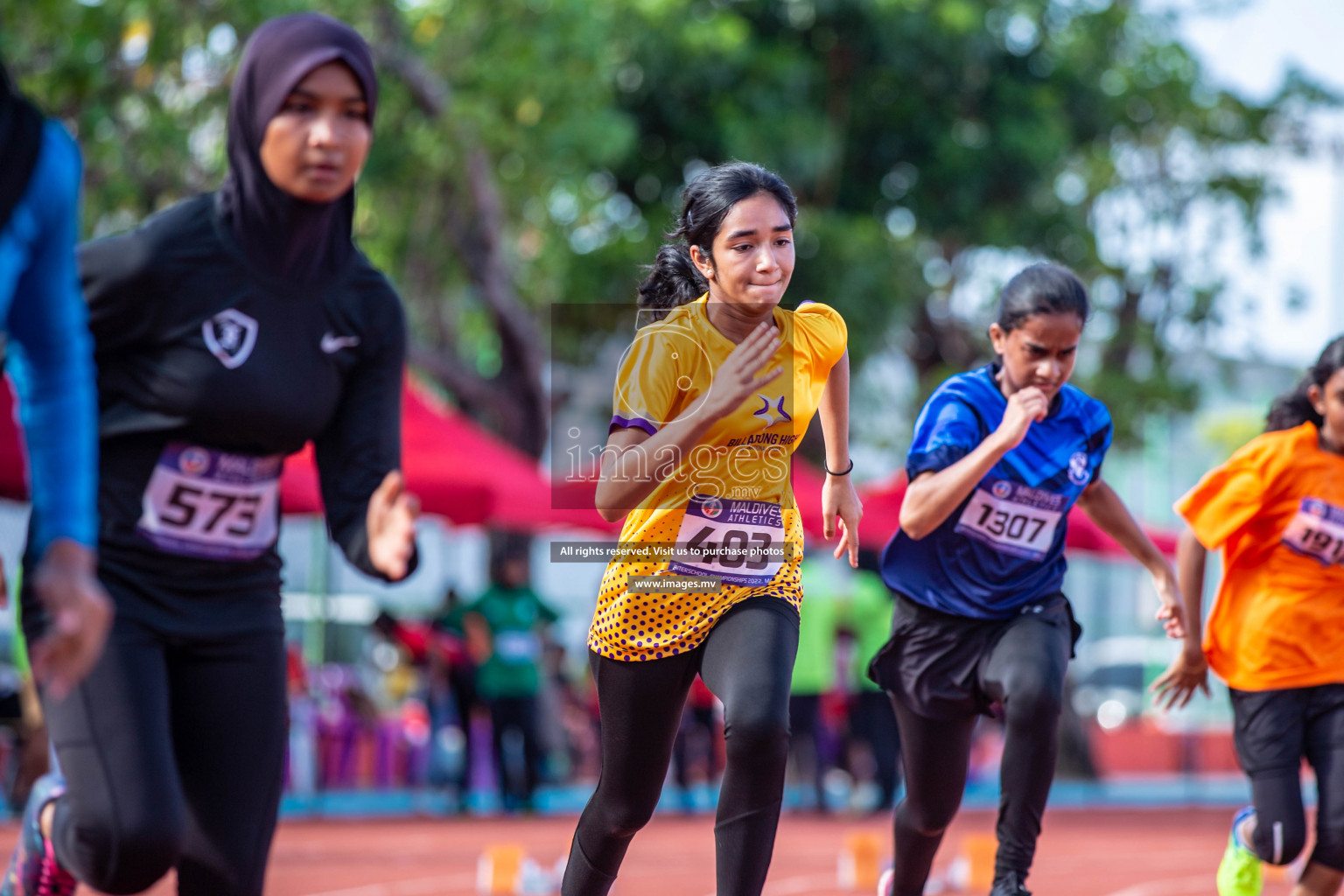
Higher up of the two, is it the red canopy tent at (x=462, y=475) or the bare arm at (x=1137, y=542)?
the bare arm at (x=1137, y=542)

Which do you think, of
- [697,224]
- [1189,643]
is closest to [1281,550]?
[1189,643]

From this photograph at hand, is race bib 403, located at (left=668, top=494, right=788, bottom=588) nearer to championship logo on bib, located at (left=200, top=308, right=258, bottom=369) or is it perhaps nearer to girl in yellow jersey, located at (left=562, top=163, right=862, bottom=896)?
girl in yellow jersey, located at (left=562, top=163, right=862, bottom=896)

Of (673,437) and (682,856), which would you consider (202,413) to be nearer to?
(673,437)

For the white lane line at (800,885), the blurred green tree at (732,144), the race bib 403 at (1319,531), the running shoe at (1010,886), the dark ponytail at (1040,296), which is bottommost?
the white lane line at (800,885)

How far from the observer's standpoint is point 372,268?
12.3 ft

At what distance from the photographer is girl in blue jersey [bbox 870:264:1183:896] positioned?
185 inches

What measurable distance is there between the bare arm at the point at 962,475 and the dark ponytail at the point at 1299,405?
4.71 ft

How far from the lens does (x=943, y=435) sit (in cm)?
481

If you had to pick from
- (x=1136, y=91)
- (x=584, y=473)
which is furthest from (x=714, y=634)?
(x=1136, y=91)

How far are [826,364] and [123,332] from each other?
1888mm

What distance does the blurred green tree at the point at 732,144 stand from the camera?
1252 centimetres

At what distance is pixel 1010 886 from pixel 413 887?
14.6ft

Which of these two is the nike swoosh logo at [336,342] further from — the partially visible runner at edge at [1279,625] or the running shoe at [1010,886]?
the partially visible runner at edge at [1279,625]

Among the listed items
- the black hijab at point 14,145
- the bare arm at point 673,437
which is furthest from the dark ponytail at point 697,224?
the black hijab at point 14,145
